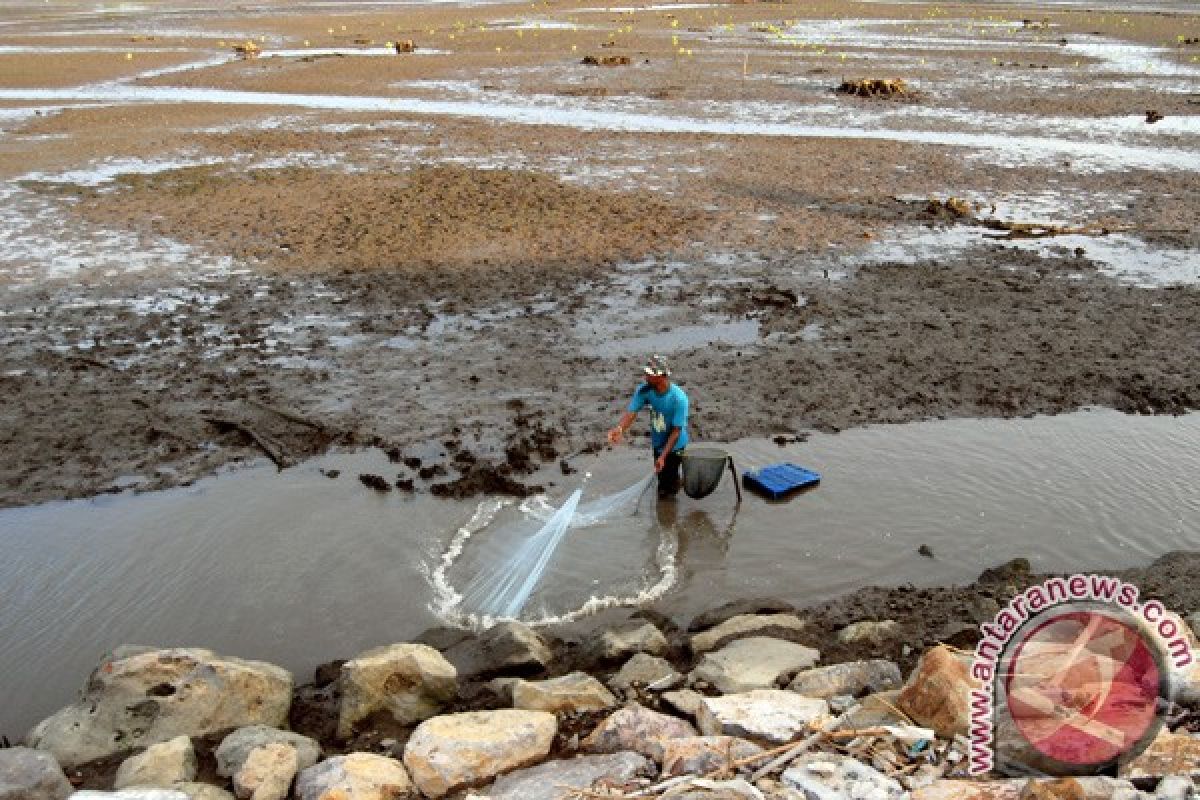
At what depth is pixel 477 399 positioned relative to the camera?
35.9ft

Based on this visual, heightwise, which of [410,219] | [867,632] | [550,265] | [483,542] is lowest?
[867,632]

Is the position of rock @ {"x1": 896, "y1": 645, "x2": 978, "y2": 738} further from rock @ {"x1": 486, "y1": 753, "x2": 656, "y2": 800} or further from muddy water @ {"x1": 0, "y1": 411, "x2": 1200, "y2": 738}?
muddy water @ {"x1": 0, "y1": 411, "x2": 1200, "y2": 738}

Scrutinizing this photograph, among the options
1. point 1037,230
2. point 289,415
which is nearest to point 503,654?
point 289,415

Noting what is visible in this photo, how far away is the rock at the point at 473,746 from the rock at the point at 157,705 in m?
1.26

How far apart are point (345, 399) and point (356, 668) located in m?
5.03

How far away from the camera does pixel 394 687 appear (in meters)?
6.34

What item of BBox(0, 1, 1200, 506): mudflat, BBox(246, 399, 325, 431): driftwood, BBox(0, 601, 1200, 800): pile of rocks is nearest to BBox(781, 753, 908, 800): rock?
BBox(0, 601, 1200, 800): pile of rocks

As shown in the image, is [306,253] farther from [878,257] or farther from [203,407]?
[878,257]

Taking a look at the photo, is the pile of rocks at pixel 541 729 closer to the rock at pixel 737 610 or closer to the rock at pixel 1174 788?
the rock at pixel 1174 788

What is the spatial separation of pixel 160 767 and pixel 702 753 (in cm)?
301

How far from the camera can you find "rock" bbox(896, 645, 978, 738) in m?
5.39

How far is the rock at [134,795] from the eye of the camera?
512cm

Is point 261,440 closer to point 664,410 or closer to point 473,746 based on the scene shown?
point 664,410

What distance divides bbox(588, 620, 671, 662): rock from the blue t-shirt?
7.35ft
